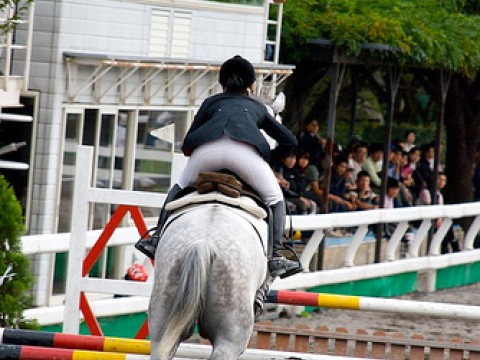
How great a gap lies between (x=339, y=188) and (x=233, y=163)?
11552mm

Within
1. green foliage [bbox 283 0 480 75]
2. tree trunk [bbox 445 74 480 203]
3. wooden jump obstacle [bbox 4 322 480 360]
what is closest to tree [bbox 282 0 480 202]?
green foliage [bbox 283 0 480 75]

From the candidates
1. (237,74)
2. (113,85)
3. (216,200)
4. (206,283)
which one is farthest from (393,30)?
(206,283)

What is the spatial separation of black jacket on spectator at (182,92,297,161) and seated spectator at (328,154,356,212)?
418 inches

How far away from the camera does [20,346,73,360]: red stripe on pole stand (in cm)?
920

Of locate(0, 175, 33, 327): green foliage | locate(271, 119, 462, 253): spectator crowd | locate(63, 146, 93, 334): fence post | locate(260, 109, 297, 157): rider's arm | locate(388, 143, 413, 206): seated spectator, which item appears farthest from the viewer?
locate(388, 143, 413, 206): seated spectator

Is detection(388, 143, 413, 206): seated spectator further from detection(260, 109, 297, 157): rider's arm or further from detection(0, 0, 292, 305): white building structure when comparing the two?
detection(260, 109, 297, 157): rider's arm

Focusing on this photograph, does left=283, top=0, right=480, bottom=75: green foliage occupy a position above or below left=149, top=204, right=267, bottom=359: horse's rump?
above

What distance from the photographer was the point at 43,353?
9.26m

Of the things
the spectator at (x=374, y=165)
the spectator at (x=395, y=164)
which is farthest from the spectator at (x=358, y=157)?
the spectator at (x=395, y=164)

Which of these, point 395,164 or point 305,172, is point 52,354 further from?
point 395,164

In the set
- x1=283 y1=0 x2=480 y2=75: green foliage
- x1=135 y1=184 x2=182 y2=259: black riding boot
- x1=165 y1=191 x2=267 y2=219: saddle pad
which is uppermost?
x1=283 y1=0 x2=480 y2=75: green foliage

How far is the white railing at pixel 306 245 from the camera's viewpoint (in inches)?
433

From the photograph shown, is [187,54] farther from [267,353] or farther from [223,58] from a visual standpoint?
[267,353]

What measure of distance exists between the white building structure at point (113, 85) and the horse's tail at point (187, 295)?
671cm
